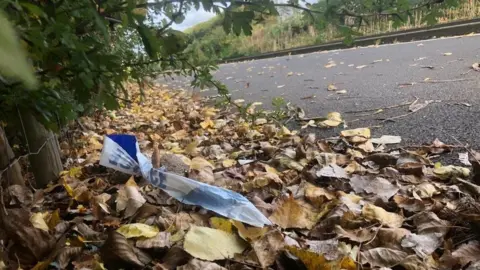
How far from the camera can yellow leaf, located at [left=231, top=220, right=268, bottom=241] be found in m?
0.96

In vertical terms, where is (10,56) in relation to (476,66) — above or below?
above

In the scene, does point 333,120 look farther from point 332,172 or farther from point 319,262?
point 319,262

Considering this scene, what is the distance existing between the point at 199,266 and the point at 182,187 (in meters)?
0.38

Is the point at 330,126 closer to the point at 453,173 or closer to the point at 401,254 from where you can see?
the point at 453,173

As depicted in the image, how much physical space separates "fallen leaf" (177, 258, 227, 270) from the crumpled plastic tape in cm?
19

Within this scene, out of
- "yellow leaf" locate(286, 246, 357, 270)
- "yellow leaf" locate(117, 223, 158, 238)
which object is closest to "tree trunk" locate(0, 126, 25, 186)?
"yellow leaf" locate(117, 223, 158, 238)

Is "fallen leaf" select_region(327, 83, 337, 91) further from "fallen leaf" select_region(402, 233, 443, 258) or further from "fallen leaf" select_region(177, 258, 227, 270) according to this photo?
"fallen leaf" select_region(177, 258, 227, 270)

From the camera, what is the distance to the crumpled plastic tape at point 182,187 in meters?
1.08

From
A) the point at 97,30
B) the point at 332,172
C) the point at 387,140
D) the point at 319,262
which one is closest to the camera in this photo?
the point at 319,262

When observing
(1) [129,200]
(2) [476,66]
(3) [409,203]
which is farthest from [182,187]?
(2) [476,66]

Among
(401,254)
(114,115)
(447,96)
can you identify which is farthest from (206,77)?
(114,115)

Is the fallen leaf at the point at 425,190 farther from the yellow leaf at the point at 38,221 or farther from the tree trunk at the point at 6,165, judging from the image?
the tree trunk at the point at 6,165

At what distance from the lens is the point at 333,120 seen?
2.36 m

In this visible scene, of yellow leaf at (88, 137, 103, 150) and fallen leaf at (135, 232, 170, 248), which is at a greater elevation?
fallen leaf at (135, 232, 170, 248)
